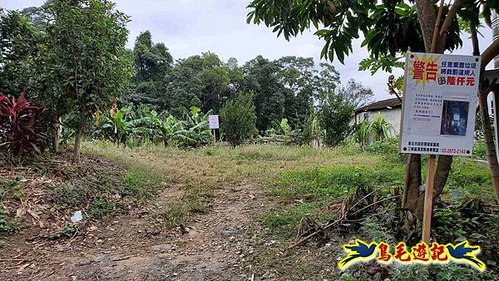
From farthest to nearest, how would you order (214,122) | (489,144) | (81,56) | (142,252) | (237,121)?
(237,121) < (214,122) < (81,56) < (142,252) < (489,144)

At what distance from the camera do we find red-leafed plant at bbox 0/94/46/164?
5.05m

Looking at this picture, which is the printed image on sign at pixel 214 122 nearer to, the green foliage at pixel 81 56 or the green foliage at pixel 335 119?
the green foliage at pixel 335 119

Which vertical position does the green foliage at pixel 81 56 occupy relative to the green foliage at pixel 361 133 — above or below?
above

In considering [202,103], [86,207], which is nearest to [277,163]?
[86,207]

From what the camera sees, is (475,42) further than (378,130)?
No

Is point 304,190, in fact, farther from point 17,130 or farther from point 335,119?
point 335,119

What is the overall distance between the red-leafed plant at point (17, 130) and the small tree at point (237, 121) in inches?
319

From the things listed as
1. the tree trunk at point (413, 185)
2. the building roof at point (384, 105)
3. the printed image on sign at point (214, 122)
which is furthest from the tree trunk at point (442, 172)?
the building roof at point (384, 105)

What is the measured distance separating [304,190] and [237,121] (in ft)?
27.0

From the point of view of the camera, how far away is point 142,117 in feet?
42.7

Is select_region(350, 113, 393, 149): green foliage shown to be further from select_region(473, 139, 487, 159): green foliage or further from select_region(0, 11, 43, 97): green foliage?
select_region(0, 11, 43, 97): green foliage

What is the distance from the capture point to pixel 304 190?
507 centimetres

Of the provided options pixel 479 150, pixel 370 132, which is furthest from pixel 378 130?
pixel 479 150

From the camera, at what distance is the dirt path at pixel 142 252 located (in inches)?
118
